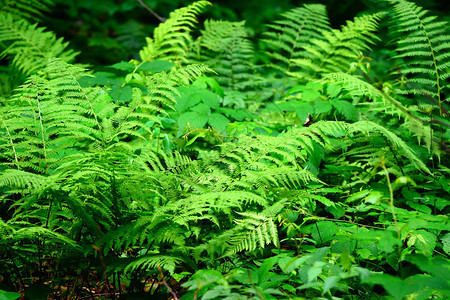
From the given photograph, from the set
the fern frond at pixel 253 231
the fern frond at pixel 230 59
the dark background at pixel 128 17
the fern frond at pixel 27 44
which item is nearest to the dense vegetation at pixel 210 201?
the fern frond at pixel 253 231

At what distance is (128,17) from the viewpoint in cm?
637

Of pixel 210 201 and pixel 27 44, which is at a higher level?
pixel 27 44

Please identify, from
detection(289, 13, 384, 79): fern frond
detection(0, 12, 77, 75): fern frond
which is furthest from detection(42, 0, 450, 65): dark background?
detection(289, 13, 384, 79): fern frond

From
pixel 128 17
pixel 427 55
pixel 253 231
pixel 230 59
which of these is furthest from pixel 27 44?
pixel 427 55

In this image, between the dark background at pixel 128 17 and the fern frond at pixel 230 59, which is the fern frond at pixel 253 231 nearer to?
the fern frond at pixel 230 59

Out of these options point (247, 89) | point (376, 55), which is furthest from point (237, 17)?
point (247, 89)

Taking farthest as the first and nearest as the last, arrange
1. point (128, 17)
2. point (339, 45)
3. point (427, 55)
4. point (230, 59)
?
point (128, 17) < point (230, 59) < point (339, 45) < point (427, 55)

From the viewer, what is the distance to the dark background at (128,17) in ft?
16.8

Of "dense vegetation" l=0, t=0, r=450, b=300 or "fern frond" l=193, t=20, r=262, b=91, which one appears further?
"fern frond" l=193, t=20, r=262, b=91

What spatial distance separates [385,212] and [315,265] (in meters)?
0.86

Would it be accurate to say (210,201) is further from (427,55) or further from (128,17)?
(128,17)

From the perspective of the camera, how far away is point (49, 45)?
3.62 m

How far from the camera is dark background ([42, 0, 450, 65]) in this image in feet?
16.8

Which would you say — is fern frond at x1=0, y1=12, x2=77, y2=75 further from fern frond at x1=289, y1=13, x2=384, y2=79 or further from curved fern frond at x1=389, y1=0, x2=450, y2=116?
curved fern frond at x1=389, y1=0, x2=450, y2=116
